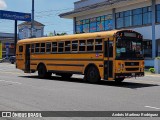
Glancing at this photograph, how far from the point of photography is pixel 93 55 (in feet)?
63.4

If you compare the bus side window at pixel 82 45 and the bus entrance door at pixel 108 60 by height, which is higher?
→ the bus side window at pixel 82 45

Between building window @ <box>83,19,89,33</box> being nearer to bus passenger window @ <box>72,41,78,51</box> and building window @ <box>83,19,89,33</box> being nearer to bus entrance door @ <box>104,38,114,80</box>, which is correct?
bus passenger window @ <box>72,41,78,51</box>

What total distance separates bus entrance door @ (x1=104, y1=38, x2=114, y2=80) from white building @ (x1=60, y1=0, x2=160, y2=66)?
15304 mm

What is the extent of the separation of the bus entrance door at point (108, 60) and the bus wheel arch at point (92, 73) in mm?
867

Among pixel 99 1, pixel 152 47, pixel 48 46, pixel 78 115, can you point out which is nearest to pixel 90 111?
pixel 78 115

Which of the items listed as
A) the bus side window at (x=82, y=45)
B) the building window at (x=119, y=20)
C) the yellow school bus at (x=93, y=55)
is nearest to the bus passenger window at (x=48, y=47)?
the yellow school bus at (x=93, y=55)

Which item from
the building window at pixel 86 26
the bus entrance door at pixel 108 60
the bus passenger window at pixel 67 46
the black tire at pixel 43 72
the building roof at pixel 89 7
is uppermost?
the building roof at pixel 89 7

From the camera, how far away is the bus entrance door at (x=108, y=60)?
711 inches

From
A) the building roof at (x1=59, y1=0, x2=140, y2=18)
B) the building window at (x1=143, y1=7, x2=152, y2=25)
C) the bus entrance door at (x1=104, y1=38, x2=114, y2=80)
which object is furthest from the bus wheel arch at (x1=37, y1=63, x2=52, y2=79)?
the building roof at (x1=59, y1=0, x2=140, y2=18)

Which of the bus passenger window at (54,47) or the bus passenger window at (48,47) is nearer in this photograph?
the bus passenger window at (54,47)

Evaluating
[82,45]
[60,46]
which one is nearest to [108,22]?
[60,46]

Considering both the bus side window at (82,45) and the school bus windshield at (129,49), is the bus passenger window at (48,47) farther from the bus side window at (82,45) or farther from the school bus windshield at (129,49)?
the school bus windshield at (129,49)

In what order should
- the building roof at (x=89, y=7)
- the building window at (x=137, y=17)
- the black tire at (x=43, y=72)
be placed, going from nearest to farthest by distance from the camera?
the black tire at (x=43, y=72)
the building window at (x=137, y=17)
the building roof at (x=89, y=7)

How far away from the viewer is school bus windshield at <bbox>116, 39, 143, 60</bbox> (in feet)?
59.2
